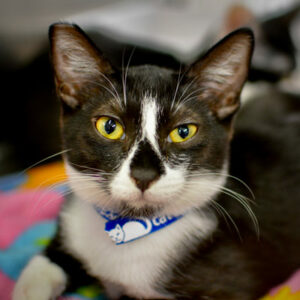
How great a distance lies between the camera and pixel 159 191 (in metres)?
0.91

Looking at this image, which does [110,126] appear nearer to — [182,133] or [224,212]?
[182,133]

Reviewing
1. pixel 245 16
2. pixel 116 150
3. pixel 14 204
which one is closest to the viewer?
pixel 116 150

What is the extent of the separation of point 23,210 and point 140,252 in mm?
813

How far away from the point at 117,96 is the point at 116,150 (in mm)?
169

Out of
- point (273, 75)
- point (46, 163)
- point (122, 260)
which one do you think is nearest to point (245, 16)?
point (273, 75)

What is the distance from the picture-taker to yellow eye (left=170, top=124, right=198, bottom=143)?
3.34ft

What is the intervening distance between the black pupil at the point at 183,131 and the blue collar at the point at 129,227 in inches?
10.0

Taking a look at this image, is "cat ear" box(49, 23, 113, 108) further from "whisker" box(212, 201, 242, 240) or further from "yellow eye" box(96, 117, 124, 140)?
"whisker" box(212, 201, 242, 240)

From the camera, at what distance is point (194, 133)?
1052 mm

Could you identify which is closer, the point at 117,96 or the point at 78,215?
the point at 117,96

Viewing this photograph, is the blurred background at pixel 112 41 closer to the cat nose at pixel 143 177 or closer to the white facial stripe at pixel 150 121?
the white facial stripe at pixel 150 121

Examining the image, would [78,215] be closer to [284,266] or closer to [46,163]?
A: [284,266]

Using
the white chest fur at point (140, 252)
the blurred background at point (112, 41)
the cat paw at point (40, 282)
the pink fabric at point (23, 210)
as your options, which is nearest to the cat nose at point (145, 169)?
the white chest fur at point (140, 252)

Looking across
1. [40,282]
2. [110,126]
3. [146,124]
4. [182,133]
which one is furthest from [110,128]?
[40,282]
